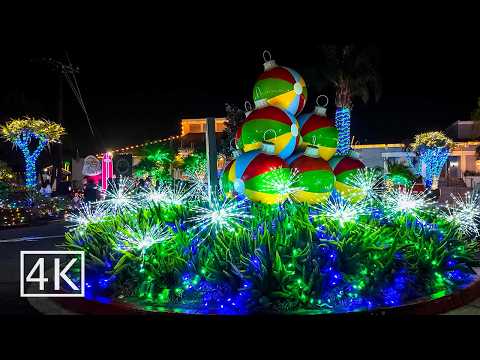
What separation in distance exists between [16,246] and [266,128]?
835cm

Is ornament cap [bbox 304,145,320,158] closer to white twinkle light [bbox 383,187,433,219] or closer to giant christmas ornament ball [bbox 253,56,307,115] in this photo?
giant christmas ornament ball [bbox 253,56,307,115]

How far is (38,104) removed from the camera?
40.3m

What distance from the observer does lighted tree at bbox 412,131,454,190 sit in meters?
36.7

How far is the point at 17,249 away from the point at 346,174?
27.4 ft

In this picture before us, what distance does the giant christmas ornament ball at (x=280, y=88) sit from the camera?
8859mm

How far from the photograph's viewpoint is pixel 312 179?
8.50 meters

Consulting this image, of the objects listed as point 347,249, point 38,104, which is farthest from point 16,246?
point 38,104

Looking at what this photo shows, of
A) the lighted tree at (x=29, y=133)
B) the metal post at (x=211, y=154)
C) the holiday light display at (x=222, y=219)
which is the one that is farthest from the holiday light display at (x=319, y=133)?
the lighted tree at (x=29, y=133)

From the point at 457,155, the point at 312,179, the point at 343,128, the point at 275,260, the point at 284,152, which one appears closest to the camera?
the point at 275,260

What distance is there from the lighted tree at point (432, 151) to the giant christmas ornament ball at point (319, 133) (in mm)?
29062

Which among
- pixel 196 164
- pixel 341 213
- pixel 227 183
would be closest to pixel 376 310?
pixel 341 213

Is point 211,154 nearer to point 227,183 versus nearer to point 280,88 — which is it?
point 227,183

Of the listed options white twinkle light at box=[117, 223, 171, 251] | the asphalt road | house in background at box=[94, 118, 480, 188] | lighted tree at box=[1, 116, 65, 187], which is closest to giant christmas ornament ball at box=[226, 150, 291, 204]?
white twinkle light at box=[117, 223, 171, 251]

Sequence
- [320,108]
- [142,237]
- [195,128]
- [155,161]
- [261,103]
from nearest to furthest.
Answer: [142,237], [261,103], [320,108], [155,161], [195,128]
